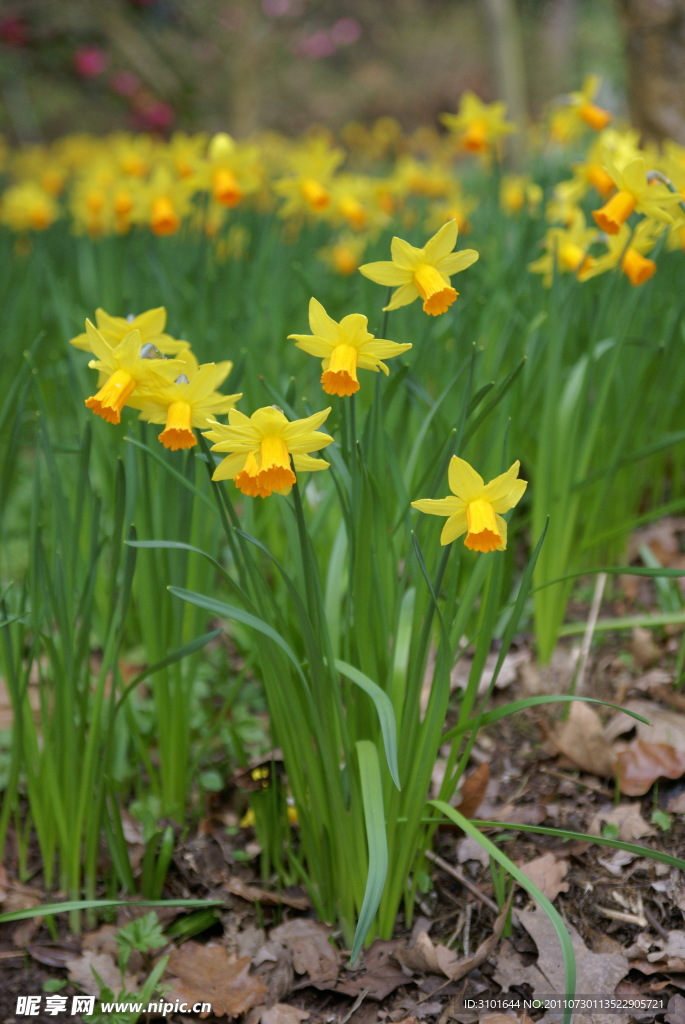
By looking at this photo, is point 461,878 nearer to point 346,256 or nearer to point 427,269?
point 427,269

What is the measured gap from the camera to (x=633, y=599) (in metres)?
1.98

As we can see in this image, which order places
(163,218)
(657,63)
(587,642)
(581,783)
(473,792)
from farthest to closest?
(657,63), (163,218), (587,642), (581,783), (473,792)

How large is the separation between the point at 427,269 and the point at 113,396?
51cm

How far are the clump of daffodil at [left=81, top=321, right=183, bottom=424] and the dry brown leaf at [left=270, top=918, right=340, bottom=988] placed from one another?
0.91 m

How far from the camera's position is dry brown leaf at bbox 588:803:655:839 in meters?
1.38

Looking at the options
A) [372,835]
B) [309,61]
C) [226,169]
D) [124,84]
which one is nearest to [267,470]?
[372,835]

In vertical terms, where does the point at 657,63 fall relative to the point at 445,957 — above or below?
above

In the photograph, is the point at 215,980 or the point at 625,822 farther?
the point at 625,822

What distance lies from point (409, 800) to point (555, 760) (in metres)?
0.50

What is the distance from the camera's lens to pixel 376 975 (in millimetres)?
1236

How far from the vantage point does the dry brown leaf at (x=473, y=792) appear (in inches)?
55.9

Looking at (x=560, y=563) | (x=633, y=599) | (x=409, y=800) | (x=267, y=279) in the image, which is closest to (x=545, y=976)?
(x=409, y=800)

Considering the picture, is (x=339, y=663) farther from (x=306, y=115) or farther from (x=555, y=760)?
(x=306, y=115)

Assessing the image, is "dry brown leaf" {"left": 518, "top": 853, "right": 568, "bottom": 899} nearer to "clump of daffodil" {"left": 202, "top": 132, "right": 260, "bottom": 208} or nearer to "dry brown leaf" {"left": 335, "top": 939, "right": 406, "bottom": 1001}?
"dry brown leaf" {"left": 335, "top": 939, "right": 406, "bottom": 1001}
